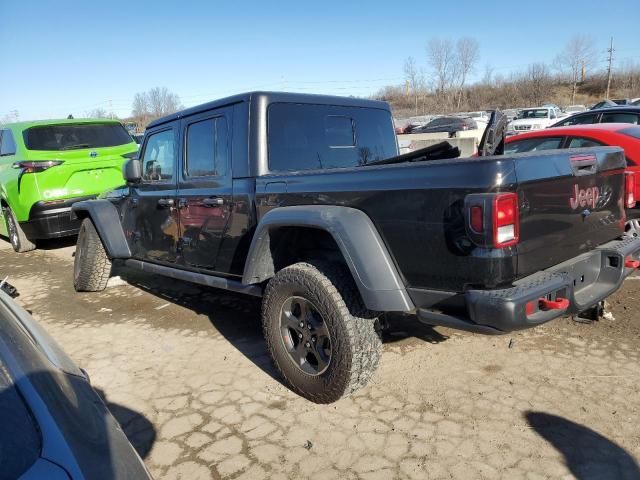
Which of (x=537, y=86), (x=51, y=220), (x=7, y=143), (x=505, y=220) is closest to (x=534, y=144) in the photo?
(x=505, y=220)

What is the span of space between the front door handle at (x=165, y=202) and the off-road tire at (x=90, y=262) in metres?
1.51

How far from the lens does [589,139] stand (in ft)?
20.0

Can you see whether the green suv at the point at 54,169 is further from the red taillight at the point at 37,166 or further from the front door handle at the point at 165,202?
the front door handle at the point at 165,202

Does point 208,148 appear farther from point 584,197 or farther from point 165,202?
point 584,197

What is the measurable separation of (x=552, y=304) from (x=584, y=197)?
0.76 metres

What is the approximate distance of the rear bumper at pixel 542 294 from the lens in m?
2.28

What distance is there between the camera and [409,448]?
2627 mm

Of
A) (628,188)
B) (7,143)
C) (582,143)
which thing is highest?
(7,143)

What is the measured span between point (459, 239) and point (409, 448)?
3.72 feet

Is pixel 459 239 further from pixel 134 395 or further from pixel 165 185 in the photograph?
pixel 165 185

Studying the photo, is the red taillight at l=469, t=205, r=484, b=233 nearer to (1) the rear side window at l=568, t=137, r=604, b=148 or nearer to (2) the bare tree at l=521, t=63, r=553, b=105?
(1) the rear side window at l=568, t=137, r=604, b=148

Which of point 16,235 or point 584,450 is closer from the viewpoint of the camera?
point 584,450

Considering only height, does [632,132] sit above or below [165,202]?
above

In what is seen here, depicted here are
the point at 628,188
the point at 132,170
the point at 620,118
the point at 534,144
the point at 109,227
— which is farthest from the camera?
the point at 620,118
